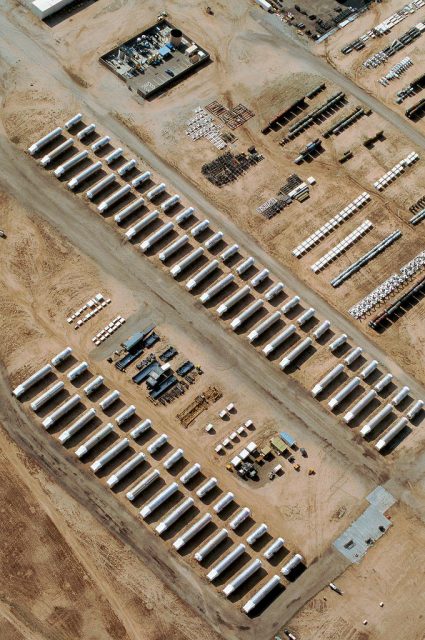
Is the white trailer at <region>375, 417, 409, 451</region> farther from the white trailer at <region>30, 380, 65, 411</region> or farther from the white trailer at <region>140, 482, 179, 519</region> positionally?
the white trailer at <region>30, 380, 65, 411</region>

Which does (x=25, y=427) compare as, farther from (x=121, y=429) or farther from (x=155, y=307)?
(x=155, y=307)

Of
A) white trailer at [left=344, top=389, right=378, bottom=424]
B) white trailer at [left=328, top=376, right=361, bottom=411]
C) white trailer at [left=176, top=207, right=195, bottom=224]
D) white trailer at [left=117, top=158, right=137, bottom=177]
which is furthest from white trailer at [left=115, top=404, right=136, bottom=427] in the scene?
white trailer at [left=117, top=158, right=137, bottom=177]

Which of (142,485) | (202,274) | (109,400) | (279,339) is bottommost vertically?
(142,485)

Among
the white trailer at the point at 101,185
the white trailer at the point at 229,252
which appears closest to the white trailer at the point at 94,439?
the white trailer at the point at 229,252

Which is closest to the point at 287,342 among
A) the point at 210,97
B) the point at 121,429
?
the point at 121,429

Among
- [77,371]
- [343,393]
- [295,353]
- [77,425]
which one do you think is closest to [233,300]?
[295,353]

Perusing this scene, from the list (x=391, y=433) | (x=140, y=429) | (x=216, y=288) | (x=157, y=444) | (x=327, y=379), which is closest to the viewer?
(x=157, y=444)

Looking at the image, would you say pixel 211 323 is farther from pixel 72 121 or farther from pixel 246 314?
pixel 72 121
